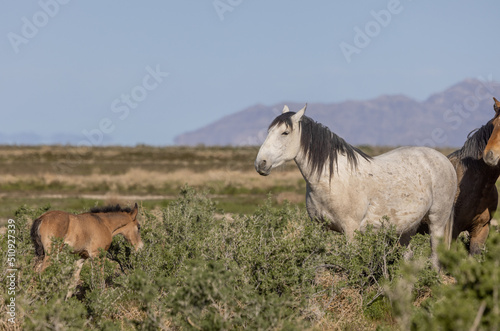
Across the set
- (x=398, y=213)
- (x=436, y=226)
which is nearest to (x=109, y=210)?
(x=398, y=213)

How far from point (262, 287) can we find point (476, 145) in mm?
4351

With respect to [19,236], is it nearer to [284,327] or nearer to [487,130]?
[284,327]

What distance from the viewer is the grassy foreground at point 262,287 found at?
4.02 metres

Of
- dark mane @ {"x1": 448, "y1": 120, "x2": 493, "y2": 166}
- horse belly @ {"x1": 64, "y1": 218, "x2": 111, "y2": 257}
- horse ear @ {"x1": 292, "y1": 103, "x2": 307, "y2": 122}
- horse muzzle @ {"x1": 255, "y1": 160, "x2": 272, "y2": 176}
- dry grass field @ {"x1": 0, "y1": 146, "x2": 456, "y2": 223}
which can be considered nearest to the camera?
horse muzzle @ {"x1": 255, "y1": 160, "x2": 272, "y2": 176}

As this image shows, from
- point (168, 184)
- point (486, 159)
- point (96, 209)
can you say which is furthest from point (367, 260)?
point (168, 184)

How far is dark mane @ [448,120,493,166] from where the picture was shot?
26.4 ft

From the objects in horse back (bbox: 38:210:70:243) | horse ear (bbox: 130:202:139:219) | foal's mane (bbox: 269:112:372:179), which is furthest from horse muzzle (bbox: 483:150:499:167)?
horse back (bbox: 38:210:70:243)

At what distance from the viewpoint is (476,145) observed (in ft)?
27.2

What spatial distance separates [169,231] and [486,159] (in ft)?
16.9

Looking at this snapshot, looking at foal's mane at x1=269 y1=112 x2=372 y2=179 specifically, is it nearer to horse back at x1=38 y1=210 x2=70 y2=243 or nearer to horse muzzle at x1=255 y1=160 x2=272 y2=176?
horse muzzle at x1=255 y1=160 x2=272 y2=176

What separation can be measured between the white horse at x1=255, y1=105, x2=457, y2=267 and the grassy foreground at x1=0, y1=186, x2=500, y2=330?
0.37 m

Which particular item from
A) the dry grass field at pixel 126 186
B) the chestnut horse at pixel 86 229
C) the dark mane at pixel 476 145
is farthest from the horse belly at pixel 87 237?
the dry grass field at pixel 126 186

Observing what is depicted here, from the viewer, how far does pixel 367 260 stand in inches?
256

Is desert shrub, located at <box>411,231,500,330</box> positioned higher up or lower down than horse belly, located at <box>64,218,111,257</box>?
lower down
